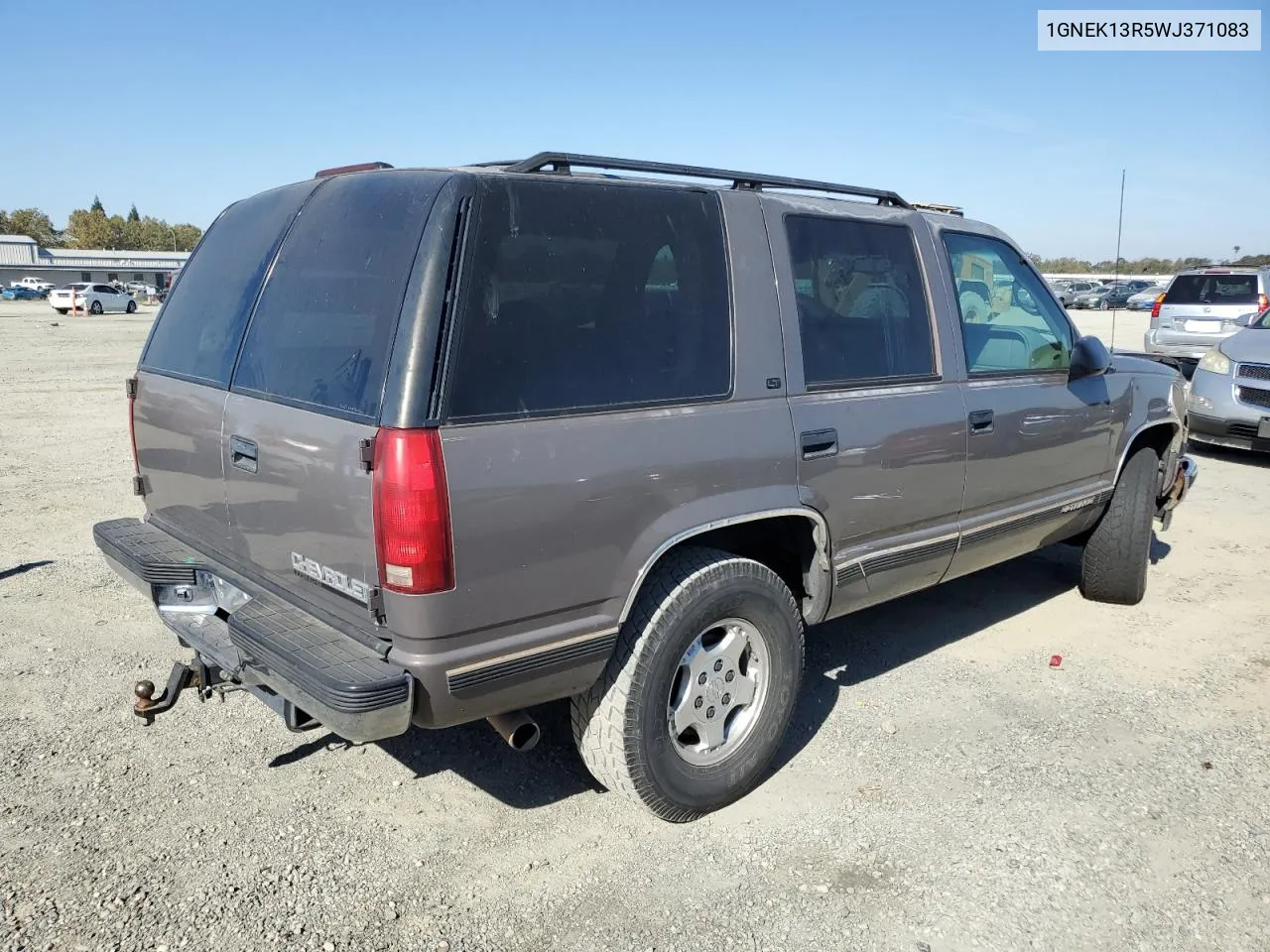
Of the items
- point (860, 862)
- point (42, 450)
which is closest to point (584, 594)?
point (860, 862)

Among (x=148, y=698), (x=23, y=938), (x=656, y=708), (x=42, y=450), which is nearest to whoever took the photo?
(x=23, y=938)

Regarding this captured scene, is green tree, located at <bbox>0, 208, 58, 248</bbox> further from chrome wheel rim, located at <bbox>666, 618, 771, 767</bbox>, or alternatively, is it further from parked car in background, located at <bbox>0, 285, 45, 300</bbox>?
chrome wheel rim, located at <bbox>666, 618, 771, 767</bbox>

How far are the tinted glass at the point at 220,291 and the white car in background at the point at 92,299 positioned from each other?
45990mm

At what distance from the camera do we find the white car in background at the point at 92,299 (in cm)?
4306

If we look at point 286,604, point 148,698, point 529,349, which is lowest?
point 148,698

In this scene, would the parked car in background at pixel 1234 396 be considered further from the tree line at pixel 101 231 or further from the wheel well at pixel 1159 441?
the tree line at pixel 101 231

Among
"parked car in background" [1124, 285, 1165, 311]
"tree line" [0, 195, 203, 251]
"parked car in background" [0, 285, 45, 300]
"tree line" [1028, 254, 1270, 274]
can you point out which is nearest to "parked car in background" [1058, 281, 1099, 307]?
"parked car in background" [1124, 285, 1165, 311]

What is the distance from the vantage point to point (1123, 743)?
12.8 ft

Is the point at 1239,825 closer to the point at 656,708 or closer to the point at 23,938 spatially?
the point at 656,708

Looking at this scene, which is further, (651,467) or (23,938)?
(651,467)

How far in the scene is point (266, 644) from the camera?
2725mm

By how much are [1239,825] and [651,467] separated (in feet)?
7.87

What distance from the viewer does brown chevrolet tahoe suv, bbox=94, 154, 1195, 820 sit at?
2.57 meters

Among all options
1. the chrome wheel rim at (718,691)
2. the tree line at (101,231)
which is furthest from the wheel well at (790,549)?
the tree line at (101,231)
